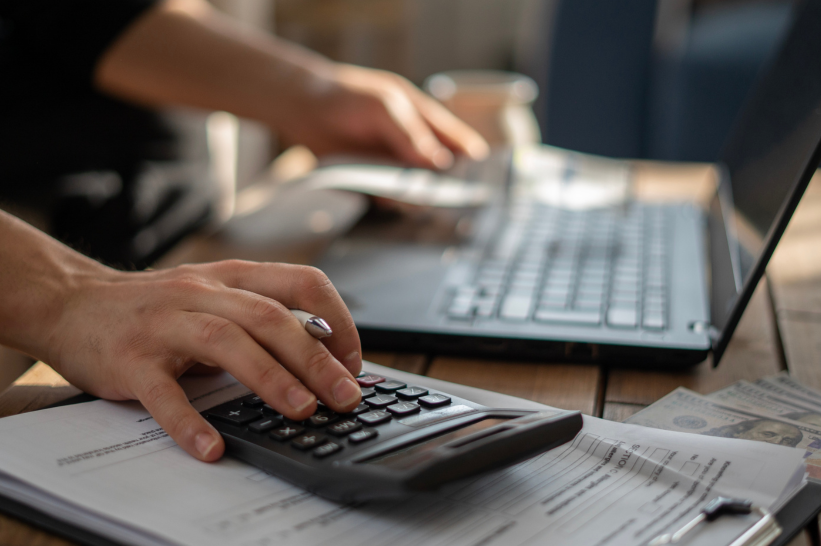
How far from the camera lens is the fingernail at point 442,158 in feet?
3.18

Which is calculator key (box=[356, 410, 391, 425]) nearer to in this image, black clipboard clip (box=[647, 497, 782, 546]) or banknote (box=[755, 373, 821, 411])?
black clipboard clip (box=[647, 497, 782, 546])

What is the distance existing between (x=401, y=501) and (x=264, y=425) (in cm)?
9

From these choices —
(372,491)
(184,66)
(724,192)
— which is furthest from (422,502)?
(184,66)

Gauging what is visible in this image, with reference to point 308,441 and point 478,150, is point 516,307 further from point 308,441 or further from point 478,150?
point 478,150

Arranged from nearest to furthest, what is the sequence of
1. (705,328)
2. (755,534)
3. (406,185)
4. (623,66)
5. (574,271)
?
(755,534), (705,328), (574,271), (406,185), (623,66)

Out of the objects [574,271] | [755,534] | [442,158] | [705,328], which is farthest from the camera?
[442,158]

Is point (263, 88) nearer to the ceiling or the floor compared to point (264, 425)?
nearer to the ceiling

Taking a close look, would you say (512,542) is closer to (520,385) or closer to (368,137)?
(520,385)

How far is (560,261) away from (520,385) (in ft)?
0.74

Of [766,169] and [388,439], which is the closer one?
[388,439]

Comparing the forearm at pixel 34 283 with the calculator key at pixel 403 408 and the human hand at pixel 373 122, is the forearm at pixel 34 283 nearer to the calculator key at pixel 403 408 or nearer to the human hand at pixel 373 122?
the calculator key at pixel 403 408

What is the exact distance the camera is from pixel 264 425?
36 centimetres

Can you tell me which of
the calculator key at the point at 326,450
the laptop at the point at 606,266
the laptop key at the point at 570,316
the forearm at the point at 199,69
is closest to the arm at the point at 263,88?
the forearm at the point at 199,69

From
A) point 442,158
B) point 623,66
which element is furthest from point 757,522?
point 623,66
